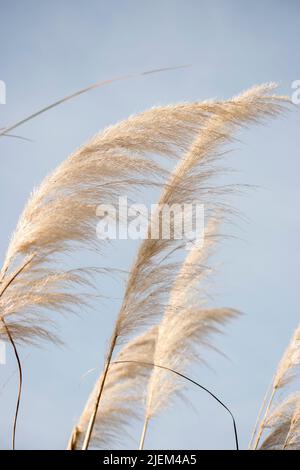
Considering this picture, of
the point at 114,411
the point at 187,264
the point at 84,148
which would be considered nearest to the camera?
the point at 84,148

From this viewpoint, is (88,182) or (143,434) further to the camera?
(143,434)

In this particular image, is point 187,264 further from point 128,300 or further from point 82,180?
point 82,180

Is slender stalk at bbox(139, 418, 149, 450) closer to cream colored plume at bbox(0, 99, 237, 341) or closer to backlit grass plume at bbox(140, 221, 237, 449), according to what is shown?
backlit grass plume at bbox(140, 221, 237, 449)

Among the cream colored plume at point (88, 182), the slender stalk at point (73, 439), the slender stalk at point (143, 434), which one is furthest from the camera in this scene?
the slender stalk at point (143, 434)

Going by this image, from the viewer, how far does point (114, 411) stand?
3.95 metres

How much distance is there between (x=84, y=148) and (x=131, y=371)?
5.50ft

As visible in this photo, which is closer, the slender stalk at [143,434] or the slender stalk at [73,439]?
the slender stalk at [73,439]

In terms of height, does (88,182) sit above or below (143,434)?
above

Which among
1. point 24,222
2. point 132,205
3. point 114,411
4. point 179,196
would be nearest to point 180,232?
point 179,196

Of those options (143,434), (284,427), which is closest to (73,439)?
(143,434)

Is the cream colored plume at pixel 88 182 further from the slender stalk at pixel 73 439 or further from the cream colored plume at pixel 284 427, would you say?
the cream colored plume at pixel 284 427

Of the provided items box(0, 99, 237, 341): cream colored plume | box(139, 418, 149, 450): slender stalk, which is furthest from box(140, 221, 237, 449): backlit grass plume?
box(0, 99, 237, 341): cream colored plume

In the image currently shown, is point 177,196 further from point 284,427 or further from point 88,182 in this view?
point 284,427

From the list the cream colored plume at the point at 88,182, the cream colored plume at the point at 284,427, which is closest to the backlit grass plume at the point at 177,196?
the cream colored plume at the point at 88,182
